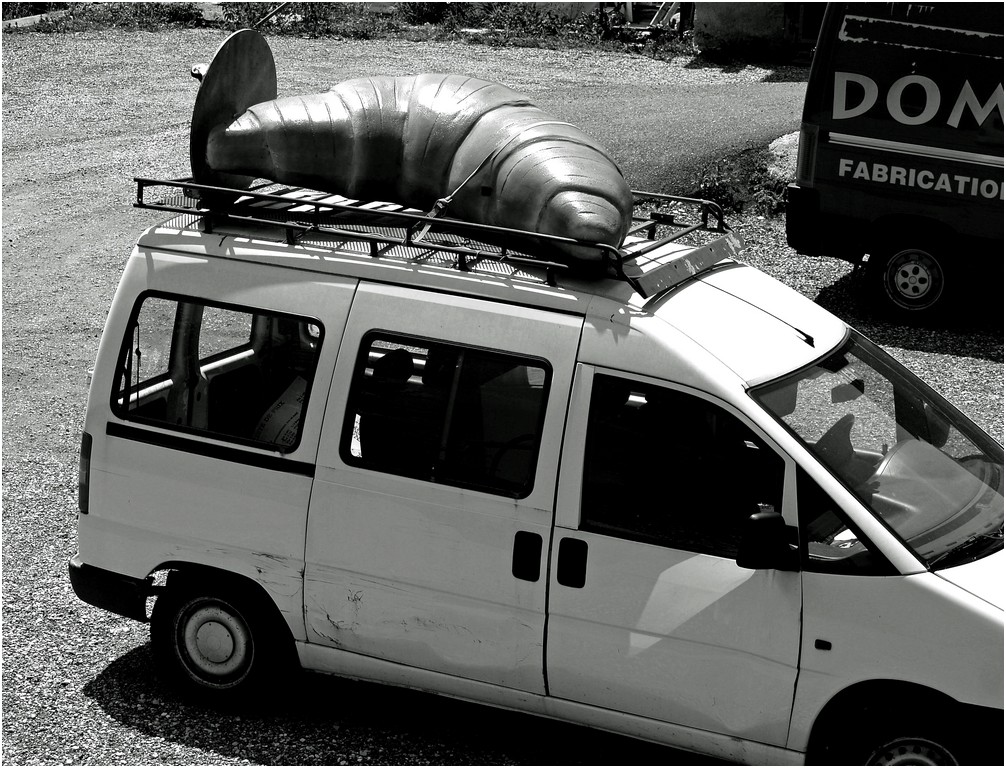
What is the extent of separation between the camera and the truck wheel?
429 inches

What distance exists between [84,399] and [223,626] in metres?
4.73

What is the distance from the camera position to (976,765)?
3914 millimetres

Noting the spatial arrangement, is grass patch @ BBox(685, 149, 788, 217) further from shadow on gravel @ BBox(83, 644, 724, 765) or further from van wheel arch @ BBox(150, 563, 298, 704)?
van wheel arch @ BBox(150, 563, 298, 704)

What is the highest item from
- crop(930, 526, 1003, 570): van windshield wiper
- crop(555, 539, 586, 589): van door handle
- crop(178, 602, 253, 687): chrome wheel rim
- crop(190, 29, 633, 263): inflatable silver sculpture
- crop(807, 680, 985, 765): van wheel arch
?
crop(190, 29, 633, 263): inflatable silver sculpture

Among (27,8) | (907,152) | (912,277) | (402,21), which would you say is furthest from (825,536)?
(27,8)

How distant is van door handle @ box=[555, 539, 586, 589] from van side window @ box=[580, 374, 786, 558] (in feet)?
0.29

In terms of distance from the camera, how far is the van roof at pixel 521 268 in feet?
14.4

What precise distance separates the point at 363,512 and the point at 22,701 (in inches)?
79.1

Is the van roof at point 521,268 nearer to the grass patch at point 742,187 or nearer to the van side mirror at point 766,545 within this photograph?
the van side mirror at point 766,545

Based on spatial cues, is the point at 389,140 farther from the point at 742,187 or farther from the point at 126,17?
the point at 126,17

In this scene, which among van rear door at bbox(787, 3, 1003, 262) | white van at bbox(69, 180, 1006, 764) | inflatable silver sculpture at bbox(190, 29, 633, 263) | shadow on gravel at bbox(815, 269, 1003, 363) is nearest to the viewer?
white van at bbox(69, 180, 1006, 764)

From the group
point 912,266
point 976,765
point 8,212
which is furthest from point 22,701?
point 8,212

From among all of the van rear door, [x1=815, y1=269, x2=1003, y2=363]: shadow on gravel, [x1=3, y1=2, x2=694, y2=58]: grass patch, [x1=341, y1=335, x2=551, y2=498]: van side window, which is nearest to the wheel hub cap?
[x1=341, y1=335, x2=551, y2=498]: van side window

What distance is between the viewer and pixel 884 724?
4.01m
